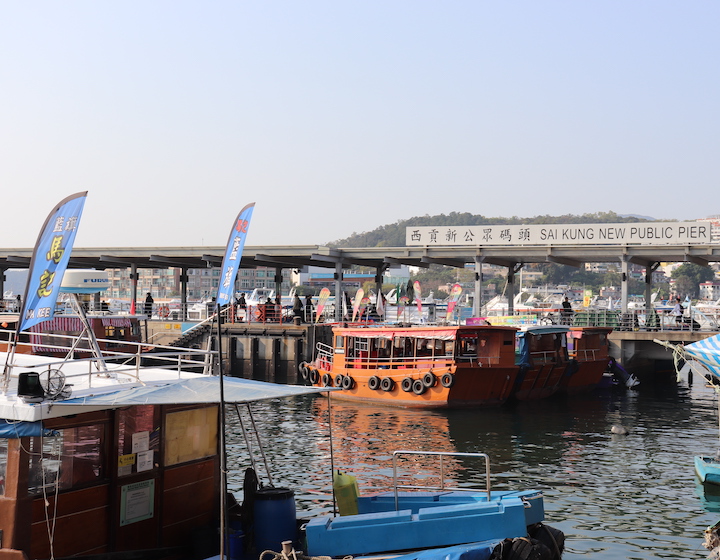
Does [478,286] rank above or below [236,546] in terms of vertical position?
above

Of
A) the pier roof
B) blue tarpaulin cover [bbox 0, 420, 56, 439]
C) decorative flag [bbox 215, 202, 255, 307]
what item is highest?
the pier roof

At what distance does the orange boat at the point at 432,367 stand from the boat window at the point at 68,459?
20978 millimetres

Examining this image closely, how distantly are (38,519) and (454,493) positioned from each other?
229 inches

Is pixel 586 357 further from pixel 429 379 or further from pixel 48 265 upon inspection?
pixel 48 265

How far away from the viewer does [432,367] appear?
31203mm

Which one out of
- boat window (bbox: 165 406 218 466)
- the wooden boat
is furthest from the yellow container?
the wooden boat

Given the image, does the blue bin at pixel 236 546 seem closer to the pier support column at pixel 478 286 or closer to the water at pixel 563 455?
the water at pixel 563 455

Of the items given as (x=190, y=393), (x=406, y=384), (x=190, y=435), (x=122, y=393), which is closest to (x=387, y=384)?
(x=406, y=384)

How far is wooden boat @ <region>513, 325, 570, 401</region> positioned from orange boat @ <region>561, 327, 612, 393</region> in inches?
25.5

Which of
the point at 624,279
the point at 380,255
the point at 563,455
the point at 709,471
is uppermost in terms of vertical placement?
the point at 380,255

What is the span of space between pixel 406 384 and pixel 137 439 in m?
21.6

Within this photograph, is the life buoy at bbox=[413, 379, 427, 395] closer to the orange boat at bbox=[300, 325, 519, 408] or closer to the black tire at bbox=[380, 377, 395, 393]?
the orange boat at bbox=[300, 325, 519, 408]

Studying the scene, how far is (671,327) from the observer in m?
43.4

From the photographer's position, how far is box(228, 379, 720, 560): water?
16469 millimetres
